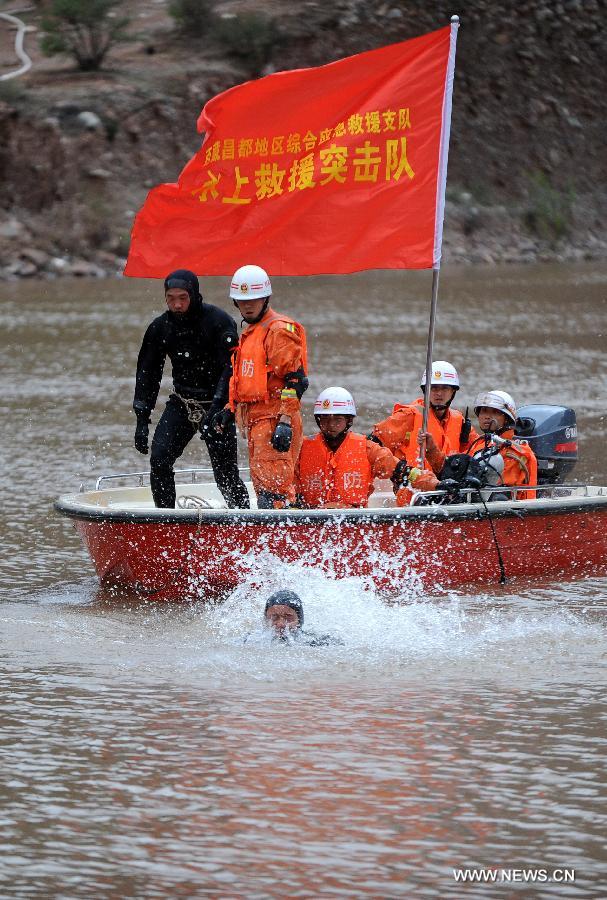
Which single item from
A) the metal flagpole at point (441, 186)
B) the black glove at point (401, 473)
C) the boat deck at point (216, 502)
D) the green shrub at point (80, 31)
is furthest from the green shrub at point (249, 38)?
the black glove at point (401, 473)

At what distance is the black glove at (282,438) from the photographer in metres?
9.74

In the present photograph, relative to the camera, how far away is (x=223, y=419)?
1016cm

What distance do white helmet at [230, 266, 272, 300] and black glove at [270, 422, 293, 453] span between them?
80 centimetres

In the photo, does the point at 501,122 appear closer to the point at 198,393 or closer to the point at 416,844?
the point at 198,393

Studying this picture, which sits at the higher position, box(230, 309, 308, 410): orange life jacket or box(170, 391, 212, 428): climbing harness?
box(230, 309, 308, 410): orange life jacket

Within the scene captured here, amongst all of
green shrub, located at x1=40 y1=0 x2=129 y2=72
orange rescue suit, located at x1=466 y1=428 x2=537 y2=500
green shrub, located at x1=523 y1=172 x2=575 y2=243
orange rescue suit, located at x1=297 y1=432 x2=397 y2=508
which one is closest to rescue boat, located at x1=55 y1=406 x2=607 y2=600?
orange rescue suit, located at x1=466 y1=428 x2=537 y2=500

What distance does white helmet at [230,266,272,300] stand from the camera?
9.86m

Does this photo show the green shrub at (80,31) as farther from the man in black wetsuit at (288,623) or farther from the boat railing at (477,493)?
the man in black wetsuit at (288,623)

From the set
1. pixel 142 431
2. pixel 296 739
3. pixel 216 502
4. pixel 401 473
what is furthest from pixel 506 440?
pixel 296 739

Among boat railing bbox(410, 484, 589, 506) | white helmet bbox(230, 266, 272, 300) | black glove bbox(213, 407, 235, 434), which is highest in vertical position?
white helmet bbox(230, 266, 272, 300)

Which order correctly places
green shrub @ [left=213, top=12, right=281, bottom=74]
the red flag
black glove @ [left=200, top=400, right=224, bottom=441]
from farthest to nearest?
green shrub @ [left=213, top=12, right=281, bottom=74]
black glove @ [left=200, top=400, right=224, bottom=441]
the red flag

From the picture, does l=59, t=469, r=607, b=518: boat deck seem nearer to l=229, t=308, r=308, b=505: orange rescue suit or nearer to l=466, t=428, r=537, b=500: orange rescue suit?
l=466, t=428, r=537, b=500: orange rescue suit

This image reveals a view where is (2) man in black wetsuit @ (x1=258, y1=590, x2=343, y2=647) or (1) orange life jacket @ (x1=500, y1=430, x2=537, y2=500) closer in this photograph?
(2) man in black wetsuit @ (x1=258, y1=590, x2=343, y2=647)

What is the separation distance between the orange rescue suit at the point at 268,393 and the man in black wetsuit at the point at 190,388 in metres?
0.27
